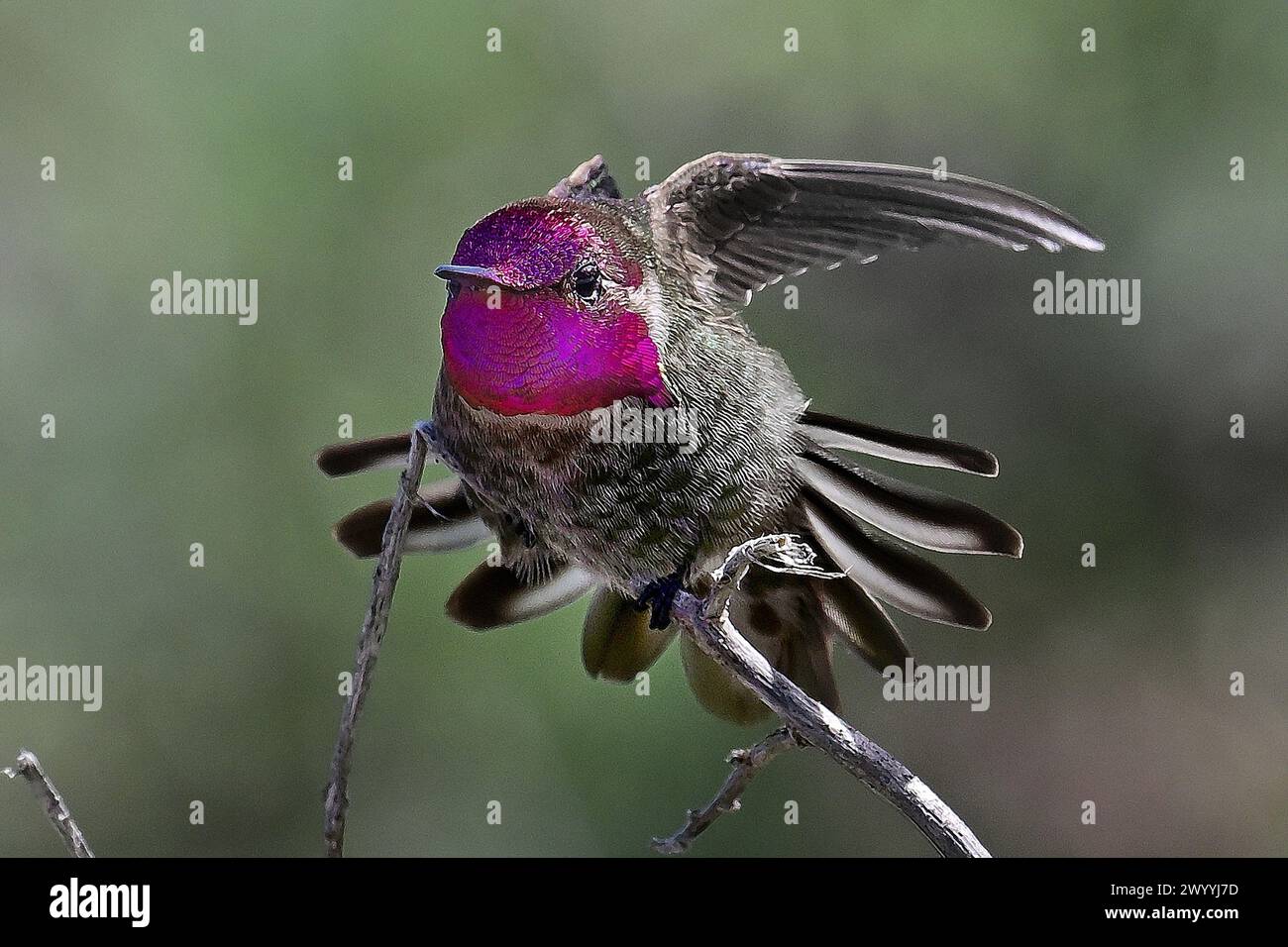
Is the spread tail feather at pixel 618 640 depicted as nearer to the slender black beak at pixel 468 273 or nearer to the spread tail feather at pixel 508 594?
the spread tail feather at pixel 508 594

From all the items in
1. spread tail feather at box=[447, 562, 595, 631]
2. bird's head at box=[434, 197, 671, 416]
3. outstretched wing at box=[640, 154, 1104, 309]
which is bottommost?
spread tail feather at box=[447, 562, 595, 631]

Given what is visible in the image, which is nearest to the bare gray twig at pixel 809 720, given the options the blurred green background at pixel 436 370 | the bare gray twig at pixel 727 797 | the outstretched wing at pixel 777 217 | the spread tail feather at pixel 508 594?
the bare gray twig at pixel 727 797

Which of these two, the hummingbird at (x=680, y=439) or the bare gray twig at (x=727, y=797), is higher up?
the hummingbird at (x=680, y=439)

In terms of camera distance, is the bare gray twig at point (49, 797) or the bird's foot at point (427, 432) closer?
the bare gray twig at point (49, 797)

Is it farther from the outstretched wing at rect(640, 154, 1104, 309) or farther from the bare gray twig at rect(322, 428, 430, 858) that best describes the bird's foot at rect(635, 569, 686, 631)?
the bare gray twig at rect(322, 428, 430, 858)

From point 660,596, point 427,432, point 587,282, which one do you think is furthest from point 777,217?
point 427,432

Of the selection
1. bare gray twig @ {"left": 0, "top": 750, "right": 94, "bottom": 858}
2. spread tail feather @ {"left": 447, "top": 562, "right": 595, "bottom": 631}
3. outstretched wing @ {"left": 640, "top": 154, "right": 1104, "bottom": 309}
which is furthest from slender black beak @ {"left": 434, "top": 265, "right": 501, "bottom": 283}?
bare gray twig @ {"left": 0, "top": 750, "right": 94, "bottom": 858}
